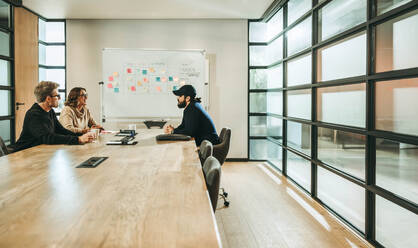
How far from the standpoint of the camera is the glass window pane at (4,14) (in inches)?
164

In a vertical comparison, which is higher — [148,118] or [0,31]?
[0,31]

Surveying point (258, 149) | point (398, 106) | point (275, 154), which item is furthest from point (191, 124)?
point (258, 149)

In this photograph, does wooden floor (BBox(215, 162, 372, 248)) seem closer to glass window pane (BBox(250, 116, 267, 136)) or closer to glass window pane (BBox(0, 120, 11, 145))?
glass window pane (BBox(250, 116, 267, 136))

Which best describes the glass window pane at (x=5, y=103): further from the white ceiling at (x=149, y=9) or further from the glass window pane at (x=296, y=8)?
the glass window pane at (x=296, y=8)

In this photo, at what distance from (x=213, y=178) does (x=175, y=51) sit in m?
4.13

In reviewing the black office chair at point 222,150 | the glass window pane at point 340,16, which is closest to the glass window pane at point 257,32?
the glass window pane at point 340,16

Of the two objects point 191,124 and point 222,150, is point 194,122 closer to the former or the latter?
point 191,124

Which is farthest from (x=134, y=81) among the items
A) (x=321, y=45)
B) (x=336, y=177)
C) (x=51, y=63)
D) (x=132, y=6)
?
(x=336, y=177)

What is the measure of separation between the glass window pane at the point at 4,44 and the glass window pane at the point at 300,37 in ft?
14.1

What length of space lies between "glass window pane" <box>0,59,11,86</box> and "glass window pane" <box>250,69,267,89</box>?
4.10m

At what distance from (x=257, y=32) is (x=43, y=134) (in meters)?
4.25

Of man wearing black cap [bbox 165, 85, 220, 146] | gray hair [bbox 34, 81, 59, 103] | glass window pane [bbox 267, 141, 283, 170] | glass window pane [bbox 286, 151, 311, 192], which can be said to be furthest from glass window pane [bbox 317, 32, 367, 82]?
gray hair [bbox 34, 81, 59, 103]

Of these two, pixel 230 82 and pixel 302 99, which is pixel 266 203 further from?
pixel 230 82

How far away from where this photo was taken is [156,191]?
1180 millimetres
